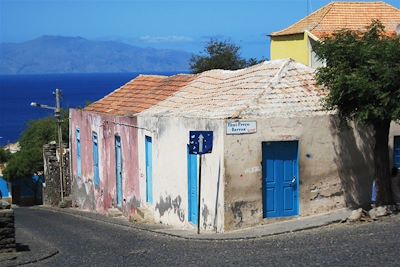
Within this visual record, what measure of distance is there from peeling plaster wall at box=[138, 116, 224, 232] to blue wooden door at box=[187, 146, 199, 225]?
135 mm

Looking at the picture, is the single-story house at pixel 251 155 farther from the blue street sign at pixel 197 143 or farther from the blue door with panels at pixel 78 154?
the blue door with panels at pixel 78 154

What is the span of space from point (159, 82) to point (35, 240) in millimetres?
10260

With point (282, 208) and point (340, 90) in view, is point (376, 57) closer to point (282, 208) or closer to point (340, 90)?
point (340, 90)

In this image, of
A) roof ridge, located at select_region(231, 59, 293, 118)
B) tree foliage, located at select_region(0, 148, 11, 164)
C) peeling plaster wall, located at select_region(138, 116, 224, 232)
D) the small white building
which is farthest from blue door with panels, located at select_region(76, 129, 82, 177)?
tree foliage, located at select_region(0, 148, 11, 164)

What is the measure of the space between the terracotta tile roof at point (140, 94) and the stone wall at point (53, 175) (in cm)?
1160

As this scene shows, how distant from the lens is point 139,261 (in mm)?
12984

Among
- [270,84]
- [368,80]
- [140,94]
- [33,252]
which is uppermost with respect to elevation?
Answer: [140,94]

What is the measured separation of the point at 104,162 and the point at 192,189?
7975mm

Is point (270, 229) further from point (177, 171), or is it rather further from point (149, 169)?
point (149, 169)

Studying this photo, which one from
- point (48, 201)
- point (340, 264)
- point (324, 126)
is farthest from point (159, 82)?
point (48, 201)

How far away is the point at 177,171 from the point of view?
60.3 feet

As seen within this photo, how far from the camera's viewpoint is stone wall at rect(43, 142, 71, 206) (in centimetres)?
3847

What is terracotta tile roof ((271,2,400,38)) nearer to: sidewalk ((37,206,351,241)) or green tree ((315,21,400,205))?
green tree ((315,21,400,205))

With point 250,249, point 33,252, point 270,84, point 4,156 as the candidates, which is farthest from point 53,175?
point 250,249
